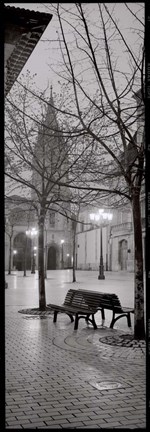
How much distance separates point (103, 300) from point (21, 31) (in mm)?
6480

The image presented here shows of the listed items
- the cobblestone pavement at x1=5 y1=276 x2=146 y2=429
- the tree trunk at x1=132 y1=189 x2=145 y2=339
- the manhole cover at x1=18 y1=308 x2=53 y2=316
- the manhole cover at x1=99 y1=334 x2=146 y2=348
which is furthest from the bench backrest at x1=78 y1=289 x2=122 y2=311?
the manhole cover at x1=18 y1=308 x2=53 y2=316

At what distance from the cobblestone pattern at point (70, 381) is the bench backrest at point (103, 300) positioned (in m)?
0.76

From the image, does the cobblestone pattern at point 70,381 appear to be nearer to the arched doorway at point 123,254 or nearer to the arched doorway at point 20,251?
the arched doorway at point 123,254

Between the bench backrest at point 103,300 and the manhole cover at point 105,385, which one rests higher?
the bench backrest at point 103,300

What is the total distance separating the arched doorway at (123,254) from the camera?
51.9m

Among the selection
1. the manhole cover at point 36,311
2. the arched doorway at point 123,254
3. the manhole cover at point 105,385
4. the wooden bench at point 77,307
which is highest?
the arched doorway at point 123,254

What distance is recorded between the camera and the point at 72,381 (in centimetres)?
591

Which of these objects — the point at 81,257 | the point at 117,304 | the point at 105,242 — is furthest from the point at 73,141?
the point at 81,257

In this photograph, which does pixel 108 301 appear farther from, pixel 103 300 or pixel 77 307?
pixel 77 307

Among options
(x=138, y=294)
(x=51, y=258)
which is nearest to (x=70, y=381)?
(x=138, y=294)

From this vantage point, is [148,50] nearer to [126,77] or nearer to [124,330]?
[126,77]

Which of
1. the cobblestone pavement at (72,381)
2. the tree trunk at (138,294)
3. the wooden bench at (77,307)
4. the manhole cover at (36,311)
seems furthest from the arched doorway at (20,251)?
the tree trunk at (138,294)
